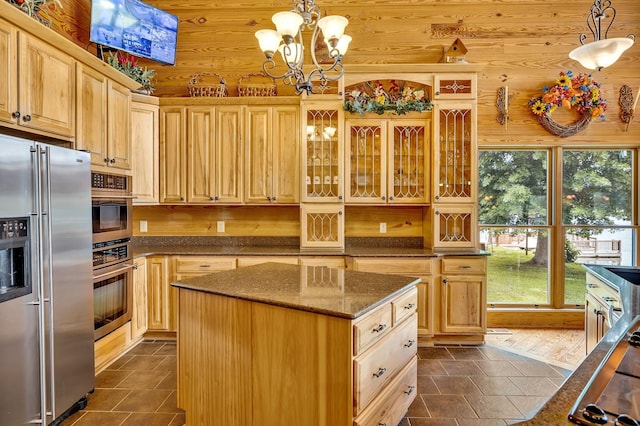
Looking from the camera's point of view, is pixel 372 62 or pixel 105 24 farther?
pixel 372 62

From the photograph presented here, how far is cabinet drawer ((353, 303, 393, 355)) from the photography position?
5.22 ft

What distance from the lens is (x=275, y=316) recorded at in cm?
171

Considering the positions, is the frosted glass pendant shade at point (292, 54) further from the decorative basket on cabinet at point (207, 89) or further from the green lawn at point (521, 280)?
the green lawn at point (521, 280)

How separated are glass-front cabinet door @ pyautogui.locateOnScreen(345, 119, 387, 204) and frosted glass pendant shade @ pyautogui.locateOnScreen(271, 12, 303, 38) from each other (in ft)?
5.92

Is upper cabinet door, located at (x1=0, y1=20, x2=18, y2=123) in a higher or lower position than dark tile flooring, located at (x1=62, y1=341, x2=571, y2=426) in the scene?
higher

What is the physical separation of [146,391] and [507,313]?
3.73m

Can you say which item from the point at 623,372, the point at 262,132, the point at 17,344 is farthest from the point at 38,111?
the point at 623,372

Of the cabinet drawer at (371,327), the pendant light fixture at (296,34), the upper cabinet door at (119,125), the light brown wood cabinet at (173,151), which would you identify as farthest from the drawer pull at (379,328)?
the light brown wood cabinet at (173,151)

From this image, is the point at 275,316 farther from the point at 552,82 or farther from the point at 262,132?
the point at 552,82

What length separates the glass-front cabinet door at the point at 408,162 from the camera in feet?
12.4

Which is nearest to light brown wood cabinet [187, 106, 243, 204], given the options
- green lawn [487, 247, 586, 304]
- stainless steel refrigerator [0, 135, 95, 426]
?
stainless steel refrigerator [0, 135, 95, 426]

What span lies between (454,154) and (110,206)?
3.25m

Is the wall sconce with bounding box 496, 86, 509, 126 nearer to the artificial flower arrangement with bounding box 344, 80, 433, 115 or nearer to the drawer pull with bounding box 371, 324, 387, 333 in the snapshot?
the artificial flower arrangement with bounding box 344, 80, 433, 115

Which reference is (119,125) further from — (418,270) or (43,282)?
(418,270)
